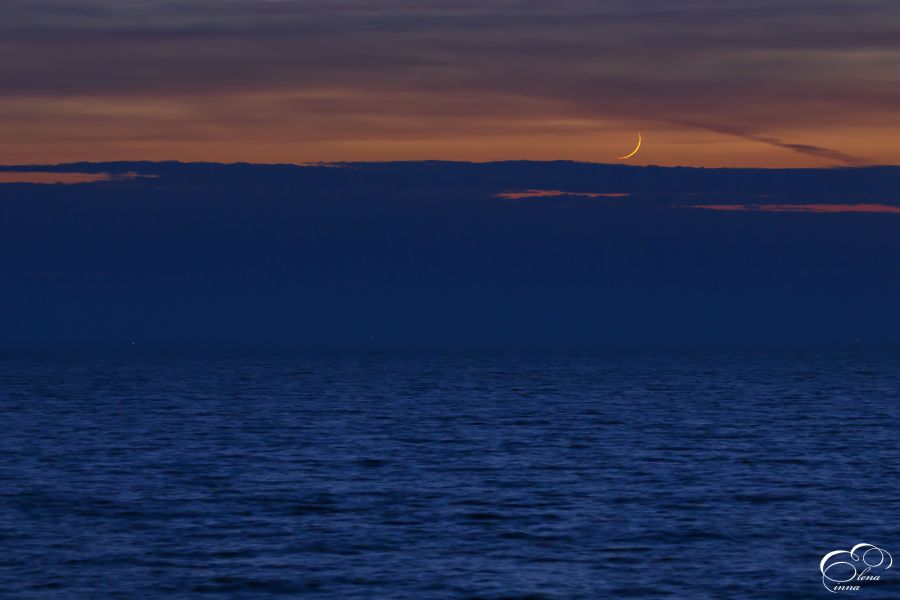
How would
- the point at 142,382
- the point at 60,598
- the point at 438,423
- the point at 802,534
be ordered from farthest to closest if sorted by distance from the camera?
1. the point at 142,382
2. the point at 438,423
3. the point at 802,534
4. the point at 60,598

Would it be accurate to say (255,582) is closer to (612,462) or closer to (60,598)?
(60,598)

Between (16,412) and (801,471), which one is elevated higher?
(801,471)

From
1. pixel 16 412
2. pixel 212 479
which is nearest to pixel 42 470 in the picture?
pixel 212 479

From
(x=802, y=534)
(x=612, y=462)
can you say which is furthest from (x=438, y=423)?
(x=802, y=534)

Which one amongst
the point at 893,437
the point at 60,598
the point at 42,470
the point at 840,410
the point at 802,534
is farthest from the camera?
the point at 840,410

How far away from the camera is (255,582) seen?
3919 cm

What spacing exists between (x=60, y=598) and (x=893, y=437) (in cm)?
6494

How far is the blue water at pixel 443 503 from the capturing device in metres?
39.7

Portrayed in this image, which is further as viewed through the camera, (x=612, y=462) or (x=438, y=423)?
(x=438, y=423)

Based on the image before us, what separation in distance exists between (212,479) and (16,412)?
61896mm

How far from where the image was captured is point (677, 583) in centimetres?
3891

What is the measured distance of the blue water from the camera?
39719 millimetres

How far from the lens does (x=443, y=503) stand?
180 feet

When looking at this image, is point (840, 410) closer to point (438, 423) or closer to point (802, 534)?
point (438, 423)
